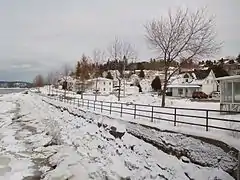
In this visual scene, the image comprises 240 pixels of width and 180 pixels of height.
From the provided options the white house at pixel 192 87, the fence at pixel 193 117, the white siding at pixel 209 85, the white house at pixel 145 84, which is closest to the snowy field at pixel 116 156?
the fence at pixel 193 117

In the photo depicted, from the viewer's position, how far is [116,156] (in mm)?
14164

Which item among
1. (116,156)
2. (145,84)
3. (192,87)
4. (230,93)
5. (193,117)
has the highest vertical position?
(145,84)

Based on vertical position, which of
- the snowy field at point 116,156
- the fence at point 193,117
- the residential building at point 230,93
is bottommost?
the snowy field at point 116,156

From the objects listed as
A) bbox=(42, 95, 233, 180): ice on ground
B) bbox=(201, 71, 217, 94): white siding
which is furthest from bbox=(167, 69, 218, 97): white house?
bbox=(42, 95, 233, 180): ice on ground

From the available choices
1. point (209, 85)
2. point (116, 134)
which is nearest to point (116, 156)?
point (116, 134)

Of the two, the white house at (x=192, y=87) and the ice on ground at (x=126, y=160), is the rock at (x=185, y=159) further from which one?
the white house at (x=192, y=87)

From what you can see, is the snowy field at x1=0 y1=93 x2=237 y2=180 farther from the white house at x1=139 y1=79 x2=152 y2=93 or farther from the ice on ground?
the white house at x1=139 y1=79 x2=152 y2=93

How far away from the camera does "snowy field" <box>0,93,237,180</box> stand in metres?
10.2

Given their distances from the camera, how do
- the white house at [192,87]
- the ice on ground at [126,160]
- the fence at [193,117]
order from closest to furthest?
the ice on ground at [126,160] < the fence at [193,117] < the white house at [192,87]

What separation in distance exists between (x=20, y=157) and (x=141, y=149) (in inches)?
281

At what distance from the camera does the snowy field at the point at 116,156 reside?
10.2m

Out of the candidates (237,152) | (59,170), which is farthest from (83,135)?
(237,152)

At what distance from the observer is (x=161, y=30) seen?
30.2m

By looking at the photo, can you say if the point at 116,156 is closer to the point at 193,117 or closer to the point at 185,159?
the point at 185,159
